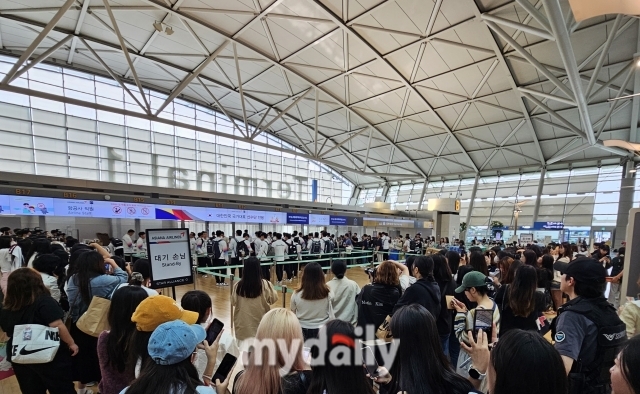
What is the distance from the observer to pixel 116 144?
1902 cm

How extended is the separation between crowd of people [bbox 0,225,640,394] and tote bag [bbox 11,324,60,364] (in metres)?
0.01

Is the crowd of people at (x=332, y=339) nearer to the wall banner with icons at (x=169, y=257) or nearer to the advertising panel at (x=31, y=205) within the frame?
the wall banner with icons at (x=169, y=257)

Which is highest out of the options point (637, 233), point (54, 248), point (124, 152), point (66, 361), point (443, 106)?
point (443, 106)

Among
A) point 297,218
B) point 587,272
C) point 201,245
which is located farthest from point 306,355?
point 297,218

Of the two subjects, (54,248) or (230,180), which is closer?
(54,248)

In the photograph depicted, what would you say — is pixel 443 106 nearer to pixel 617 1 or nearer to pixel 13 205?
pixel 617 1

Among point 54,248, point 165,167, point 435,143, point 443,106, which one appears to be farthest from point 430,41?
point 165,167

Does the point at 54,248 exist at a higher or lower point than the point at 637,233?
lower

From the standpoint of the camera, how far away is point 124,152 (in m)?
19.3

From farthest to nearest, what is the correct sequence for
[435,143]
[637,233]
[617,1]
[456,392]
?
1. [435,143]
2. [637,233]
3. [617,1]
4. [456,392]

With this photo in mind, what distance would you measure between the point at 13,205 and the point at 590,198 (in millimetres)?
28745

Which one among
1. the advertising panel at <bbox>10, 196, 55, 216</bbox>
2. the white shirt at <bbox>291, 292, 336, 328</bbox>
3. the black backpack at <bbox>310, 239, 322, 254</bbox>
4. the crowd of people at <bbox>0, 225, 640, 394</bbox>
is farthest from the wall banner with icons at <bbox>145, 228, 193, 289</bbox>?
the advertising panel at <bbox>10, 196, 55, 216</bbox>

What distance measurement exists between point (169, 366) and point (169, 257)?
3.09 m

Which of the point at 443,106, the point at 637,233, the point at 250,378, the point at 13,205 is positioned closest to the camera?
the point at 250,378
